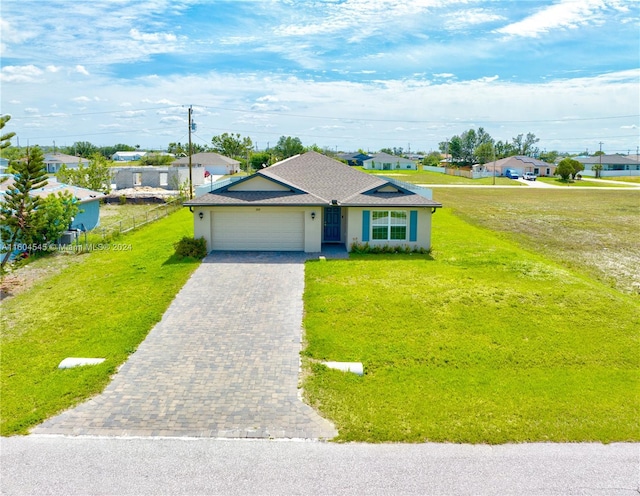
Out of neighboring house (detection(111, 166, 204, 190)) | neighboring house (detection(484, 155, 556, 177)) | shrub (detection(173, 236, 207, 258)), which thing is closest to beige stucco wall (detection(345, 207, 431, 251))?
shrub (detection(173, 236, 207, 258))

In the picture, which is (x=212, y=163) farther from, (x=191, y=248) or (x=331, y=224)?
(x=191, y=248)

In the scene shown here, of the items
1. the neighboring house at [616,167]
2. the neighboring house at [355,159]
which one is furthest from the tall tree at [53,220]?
the neighboring house at [616,167]

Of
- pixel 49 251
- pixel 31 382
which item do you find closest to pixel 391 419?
pixel 31 382

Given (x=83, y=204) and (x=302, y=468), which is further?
(x=83, y=204)

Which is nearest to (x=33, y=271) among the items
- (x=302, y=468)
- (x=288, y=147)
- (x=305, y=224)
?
(x=305, y=224)

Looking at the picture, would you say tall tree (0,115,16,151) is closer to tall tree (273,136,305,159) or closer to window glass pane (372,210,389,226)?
window glass pane (372,210,389,226)

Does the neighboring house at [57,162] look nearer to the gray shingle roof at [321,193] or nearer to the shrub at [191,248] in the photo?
the gray shingle roof at [321,193]
